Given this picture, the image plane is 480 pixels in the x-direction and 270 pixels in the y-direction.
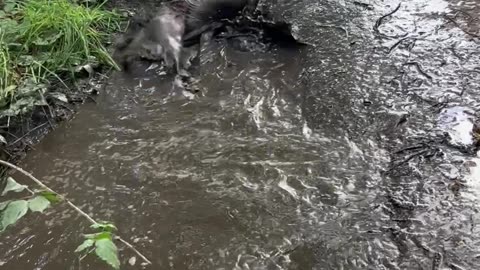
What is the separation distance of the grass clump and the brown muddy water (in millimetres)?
324

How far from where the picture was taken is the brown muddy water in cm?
270

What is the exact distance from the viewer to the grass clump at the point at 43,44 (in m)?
3.86

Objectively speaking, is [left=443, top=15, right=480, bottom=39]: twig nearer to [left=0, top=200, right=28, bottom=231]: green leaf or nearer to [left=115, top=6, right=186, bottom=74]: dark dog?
[left=115, top=6, right=186, bottom=74]: dark dog

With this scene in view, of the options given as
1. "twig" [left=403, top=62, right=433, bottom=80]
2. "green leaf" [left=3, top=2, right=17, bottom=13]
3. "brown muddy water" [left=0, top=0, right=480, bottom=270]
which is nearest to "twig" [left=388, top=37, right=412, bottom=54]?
"brown muddy water" [left=0, top=0, right=480, bottom=270]

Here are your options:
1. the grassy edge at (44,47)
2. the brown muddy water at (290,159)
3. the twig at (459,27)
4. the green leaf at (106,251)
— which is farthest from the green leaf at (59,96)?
the twig at (459,27)

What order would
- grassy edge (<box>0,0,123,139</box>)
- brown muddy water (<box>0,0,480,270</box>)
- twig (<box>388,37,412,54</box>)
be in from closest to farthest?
brown muddy water (<box>0,0,480,270</box>)
grassy edge (<box>0,0,123,139</box>)
twig (<box>388,37,412,54</box>)

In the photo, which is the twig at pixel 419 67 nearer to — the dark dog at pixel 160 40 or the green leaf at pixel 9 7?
the dark dog at pixel 160 40

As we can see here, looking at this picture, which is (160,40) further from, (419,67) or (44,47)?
(419,67)

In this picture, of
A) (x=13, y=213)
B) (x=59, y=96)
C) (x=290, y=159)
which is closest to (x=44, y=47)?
(x=59, y=96)

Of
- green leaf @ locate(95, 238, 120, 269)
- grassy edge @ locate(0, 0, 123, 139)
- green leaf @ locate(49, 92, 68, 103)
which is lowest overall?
green leaf @ locate(49, 92, 68, 103)

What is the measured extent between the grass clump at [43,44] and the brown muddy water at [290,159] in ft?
1.06

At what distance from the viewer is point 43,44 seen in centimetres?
412

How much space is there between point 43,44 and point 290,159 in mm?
2129

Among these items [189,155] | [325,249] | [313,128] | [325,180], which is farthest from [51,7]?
[325,249]
